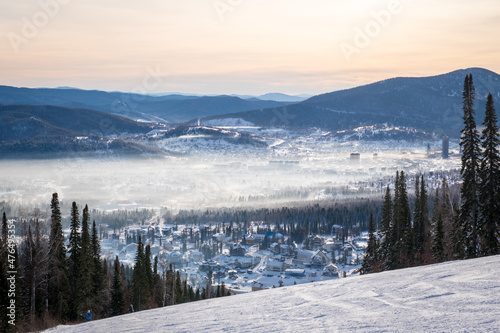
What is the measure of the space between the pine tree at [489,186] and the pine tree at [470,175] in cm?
44

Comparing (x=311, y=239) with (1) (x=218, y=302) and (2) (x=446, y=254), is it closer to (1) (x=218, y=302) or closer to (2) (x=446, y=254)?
(2) (x=446, y=254)

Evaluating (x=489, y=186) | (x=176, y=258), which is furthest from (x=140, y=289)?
(x=176, y=258)

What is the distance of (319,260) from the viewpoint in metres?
88.5

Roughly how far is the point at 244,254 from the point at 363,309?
283 feet

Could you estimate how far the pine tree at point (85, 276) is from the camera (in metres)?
39.1

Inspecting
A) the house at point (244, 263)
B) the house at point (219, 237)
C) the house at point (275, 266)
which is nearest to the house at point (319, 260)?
the house at point (275, 266)

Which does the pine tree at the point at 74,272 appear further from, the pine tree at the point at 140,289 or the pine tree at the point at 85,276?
the pine tree at the point at 140,289

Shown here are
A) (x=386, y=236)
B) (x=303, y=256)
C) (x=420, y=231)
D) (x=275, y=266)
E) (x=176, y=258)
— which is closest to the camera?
(x=386, y=236)

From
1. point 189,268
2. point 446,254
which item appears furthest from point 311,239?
point 446,254

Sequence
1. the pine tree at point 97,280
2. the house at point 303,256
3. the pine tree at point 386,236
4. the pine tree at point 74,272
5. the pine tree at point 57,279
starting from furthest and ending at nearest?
the house at point 303,256 → the pine tree at point 386,236 → the pine tree at point 97,280 → the pine tree at point 74,272 → the pine tree at point 57,279

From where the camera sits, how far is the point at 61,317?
3734 centimetres

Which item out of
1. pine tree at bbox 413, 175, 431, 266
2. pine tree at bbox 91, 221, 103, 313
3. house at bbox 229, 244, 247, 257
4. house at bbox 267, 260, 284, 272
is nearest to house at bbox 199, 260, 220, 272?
house at bbox 229, 244, 247, 257

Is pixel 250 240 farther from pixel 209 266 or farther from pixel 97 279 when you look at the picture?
pixel 97 279

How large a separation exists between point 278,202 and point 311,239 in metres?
86.5
